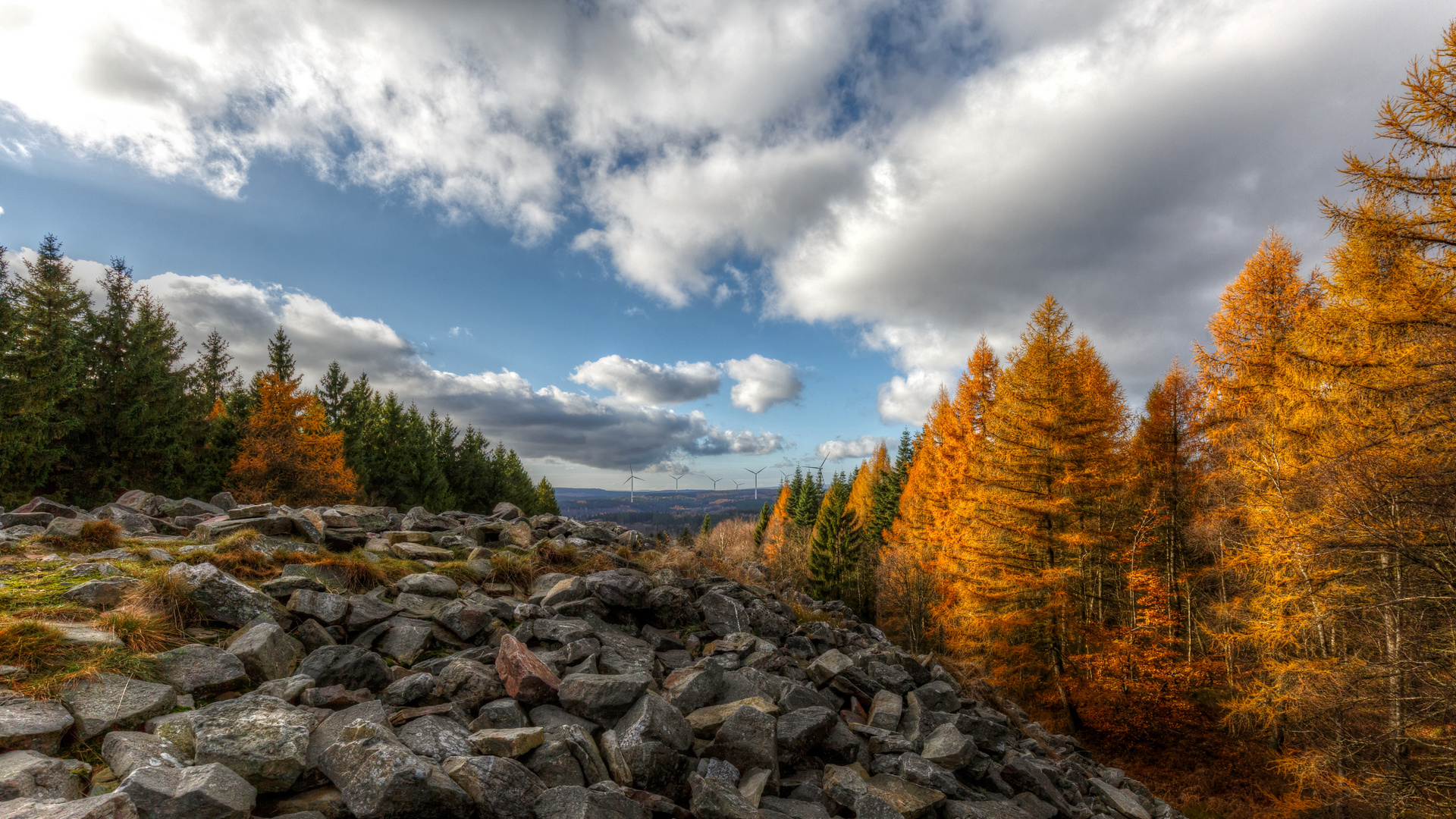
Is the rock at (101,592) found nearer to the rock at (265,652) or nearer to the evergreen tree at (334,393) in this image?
the rock at (265,652)

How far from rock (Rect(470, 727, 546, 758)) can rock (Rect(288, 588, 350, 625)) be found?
3.15m

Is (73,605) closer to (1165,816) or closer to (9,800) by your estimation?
→ (9,800)

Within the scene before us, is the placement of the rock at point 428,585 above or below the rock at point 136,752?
above

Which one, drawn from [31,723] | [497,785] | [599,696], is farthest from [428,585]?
[497,785]

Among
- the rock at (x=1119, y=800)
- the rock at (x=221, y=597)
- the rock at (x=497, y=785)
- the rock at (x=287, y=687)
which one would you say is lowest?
the rock at (x=1119, y=800)

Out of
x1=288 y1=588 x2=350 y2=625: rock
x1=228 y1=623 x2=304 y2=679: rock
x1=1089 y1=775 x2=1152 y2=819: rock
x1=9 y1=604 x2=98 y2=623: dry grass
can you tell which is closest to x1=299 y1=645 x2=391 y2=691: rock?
x1=228 y1=623 x2=304 y2=679: rock

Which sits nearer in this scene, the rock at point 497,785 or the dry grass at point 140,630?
the rock at point 497,785

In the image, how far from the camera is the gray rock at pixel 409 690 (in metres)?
4.61

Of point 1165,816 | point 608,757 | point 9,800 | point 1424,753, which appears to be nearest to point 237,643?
point 9,800

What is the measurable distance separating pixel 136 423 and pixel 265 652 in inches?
1197

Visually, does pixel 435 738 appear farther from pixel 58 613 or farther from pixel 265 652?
pixel 58 613

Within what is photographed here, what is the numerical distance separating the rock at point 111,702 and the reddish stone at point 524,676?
7.81 feet

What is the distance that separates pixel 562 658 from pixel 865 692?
4363mm

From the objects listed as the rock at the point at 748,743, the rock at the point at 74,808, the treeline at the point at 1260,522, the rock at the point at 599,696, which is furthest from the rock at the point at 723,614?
the treeline at the point at 1260,522
